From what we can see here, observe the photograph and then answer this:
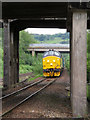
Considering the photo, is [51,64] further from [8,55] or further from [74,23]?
[74,23]

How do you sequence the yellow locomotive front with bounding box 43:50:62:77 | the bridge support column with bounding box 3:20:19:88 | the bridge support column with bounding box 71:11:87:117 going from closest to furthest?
the bridge support column with bounding box 71:11:87:117 < the bridge support column with bounding box 3:20:19:88 < the yellow locomotive front with bounding box 43:50:62:77

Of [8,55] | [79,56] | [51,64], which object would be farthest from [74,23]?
[51,64]

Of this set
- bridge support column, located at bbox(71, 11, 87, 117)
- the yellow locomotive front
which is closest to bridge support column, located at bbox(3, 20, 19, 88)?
the yellow locomotive front

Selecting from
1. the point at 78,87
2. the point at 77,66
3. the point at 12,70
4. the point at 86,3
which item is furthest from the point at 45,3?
the point at 12,70

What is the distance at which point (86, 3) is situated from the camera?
650cm

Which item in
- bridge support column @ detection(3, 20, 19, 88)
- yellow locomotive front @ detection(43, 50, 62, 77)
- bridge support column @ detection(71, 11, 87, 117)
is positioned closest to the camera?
bridge support column @ detection(71, 11, 87, 117)

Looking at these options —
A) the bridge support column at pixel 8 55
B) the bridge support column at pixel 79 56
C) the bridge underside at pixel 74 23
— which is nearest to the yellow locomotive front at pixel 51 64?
the bridge support column at pixel 8 55

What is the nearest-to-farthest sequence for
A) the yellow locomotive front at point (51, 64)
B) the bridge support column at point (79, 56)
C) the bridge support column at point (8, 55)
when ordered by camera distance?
the bridge support column at point (79, 56), the bridge support column at point (8, 55), the yellow locomotive front at point (51, 64)

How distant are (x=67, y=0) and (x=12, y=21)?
7.17m

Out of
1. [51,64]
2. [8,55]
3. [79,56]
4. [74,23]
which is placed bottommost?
[51,64]

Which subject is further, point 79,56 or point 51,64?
point 51,64

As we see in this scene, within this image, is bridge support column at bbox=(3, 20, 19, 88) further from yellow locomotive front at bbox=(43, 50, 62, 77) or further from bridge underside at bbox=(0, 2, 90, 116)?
yellow locomotive front at bbox=(43, 50, 62, 77)

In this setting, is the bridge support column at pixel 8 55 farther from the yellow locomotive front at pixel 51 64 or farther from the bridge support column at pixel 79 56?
the bridge support column at pixel 79 56

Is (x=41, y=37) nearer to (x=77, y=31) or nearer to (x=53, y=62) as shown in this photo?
(x=53, y=62)
